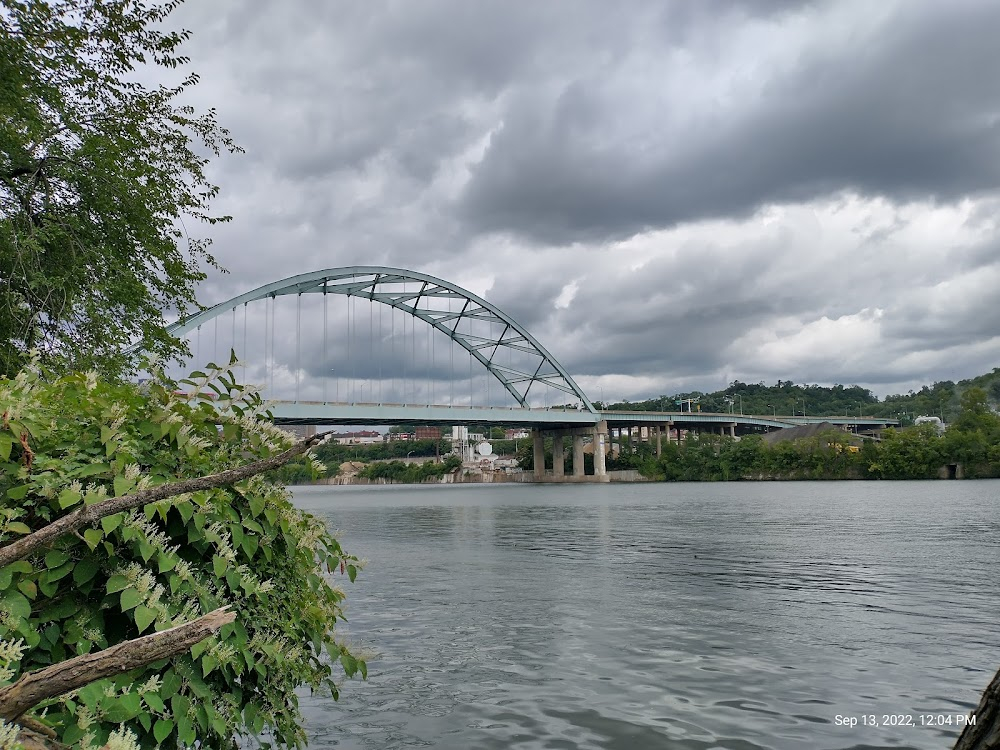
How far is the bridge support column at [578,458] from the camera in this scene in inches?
4075

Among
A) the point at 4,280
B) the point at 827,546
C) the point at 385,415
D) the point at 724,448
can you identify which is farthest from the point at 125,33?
the point at 724,448

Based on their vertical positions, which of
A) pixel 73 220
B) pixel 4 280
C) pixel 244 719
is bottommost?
pixel 244 719

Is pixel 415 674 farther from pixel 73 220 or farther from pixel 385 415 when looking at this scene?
pixel 385 415

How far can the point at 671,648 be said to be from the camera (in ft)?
27.6

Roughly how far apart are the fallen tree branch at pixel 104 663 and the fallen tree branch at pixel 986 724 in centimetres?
179

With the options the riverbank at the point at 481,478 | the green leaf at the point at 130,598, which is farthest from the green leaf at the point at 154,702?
the riverbank at the point at 481,478

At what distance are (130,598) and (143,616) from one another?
9 centimetres

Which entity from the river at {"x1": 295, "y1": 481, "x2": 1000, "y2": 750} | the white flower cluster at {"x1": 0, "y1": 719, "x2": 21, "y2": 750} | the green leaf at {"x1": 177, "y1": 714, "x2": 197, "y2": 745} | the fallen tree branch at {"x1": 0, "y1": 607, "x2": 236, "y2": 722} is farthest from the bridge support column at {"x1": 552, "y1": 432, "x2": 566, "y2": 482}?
the white flower cluster at {"x1": 0, "y1": 719, "x2": 21, "y2": 750}

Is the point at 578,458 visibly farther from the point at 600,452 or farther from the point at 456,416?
the point at 456,416

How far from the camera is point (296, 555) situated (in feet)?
12.2

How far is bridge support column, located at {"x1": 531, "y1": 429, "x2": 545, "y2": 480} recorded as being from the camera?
107 meters

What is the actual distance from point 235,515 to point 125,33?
32.0 feet

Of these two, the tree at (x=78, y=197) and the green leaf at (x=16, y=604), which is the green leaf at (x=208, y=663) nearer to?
the green leaf at (x=16, y=604)

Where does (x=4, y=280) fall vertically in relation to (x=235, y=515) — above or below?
above
